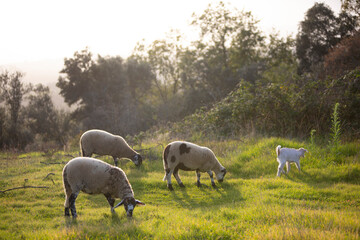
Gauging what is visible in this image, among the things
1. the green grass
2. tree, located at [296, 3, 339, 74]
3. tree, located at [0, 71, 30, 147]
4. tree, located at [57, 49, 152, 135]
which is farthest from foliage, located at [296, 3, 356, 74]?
tree, located at [0, 71, 30, 147]

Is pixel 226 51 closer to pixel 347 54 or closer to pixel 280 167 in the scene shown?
pixel 347 54

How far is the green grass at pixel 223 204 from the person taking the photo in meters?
6.14

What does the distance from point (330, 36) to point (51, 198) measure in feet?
114

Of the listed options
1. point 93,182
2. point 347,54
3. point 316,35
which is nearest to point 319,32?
point 316,35

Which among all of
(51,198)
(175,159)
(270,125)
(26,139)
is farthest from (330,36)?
(26,139)

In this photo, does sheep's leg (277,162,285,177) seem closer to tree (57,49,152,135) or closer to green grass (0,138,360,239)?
green grass (0,138,360,239)

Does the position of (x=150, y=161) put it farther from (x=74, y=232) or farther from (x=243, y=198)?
(x=74, y=232)

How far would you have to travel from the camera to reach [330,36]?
3412cm

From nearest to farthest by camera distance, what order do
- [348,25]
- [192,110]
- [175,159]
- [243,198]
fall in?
[243,198] → [175,159] → [348,25] → [192,110]

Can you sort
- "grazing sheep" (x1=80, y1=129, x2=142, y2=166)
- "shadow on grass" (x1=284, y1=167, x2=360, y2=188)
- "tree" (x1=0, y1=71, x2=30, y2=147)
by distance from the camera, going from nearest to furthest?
"shadow on grass" (x1=284, y1=167, x2=360, y2=188) → "grazing sheep" (x1=80, y1=129, x2=142, y2=166) → "tree" (x1=0, y1=71, x2=30, y2=147)

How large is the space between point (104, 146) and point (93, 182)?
572cm

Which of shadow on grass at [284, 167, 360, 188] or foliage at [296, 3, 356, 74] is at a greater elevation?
foliage at [296, 3, 356, 74]

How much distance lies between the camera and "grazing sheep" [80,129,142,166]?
13.4m

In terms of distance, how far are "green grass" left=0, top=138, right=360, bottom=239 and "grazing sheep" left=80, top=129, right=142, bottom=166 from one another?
659mm
